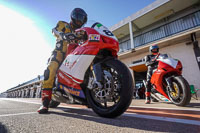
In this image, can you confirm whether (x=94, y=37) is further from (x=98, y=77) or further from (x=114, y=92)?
(x=114, y=92)

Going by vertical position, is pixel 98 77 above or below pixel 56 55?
below

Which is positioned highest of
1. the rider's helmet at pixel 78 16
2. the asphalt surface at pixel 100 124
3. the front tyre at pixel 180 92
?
the rider's helmet at pixel 78 16

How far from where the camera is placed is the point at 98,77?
3.76ft

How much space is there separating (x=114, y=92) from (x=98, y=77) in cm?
21

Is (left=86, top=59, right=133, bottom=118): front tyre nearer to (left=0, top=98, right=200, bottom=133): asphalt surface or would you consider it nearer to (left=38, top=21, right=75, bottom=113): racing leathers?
(left=0, top=98, right=200, bottom=133): asphalt surface

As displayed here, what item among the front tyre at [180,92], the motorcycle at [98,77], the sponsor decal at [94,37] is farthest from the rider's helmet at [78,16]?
the front tyre at [180,92]

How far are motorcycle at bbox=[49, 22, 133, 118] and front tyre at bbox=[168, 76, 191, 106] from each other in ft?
5.58

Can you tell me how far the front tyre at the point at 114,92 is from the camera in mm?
985

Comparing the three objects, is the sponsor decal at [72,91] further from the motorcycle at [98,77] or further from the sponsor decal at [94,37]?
the sponsor decal at [94,37]

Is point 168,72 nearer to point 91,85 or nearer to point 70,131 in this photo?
Answer: point 91,85

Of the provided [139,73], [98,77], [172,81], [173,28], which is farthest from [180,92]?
[139,73]

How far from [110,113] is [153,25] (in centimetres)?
1181

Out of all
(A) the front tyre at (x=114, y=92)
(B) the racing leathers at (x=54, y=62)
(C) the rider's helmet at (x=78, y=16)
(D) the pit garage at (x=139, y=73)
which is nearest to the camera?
(A) the front tyre at (x=114, y=92)

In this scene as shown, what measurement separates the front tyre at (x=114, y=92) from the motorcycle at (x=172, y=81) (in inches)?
69.2
